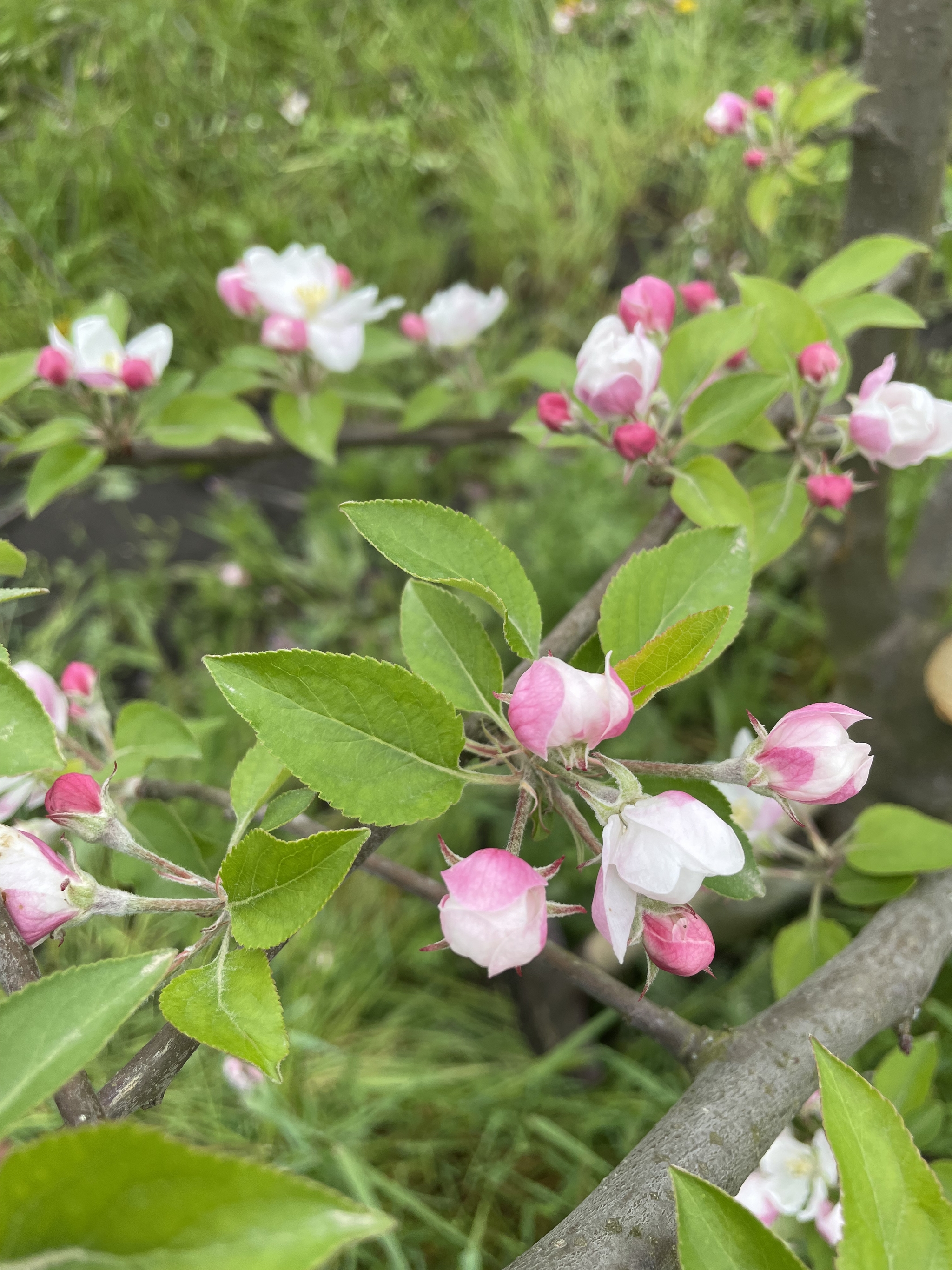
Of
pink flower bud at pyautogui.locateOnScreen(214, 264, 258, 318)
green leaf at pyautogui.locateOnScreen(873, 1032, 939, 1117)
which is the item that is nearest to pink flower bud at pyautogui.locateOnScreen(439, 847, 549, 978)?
green leaf at pyautogui.locateOnScreen(873, 1032, 939, 1117)

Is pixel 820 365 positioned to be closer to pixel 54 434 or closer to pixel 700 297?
pixel 700 297

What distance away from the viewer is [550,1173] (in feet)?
4.66

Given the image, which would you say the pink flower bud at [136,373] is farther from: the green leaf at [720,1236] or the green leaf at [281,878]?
the green leaf at [720,1236]

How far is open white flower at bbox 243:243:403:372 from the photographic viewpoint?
0.98 metres

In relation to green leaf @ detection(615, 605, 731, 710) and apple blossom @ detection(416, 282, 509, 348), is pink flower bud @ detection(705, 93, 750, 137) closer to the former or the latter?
apple blossom @ detection(416, 282, 509, 348)

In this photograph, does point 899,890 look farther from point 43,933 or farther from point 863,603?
point 43,933

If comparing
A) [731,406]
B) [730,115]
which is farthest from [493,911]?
[730,115]

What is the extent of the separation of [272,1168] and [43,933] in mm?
256

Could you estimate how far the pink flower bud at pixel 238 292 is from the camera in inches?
42.3

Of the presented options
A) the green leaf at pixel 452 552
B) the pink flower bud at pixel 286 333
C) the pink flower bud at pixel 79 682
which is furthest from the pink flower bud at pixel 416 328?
the green leaf at pixel 452 552

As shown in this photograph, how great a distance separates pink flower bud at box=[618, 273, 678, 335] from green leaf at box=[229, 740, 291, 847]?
17.7 inches

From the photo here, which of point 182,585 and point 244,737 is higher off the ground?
point 182,585

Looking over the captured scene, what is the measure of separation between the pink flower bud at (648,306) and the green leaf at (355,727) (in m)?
0.42

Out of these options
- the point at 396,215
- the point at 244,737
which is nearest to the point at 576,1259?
the point at 244,737
